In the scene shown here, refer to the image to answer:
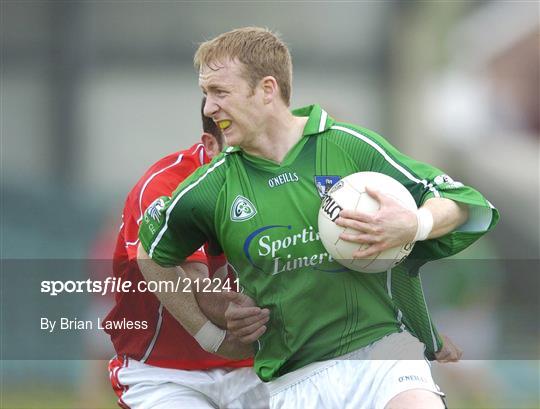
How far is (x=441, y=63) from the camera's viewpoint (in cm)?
769

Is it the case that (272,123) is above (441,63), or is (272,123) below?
above

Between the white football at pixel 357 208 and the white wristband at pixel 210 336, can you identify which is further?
the white wristband at pixel 210 336

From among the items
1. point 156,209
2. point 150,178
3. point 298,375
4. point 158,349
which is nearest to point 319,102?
point 150,178

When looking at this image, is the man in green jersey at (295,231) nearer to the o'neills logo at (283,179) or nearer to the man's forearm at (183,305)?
the o'neills logo at (283,179)

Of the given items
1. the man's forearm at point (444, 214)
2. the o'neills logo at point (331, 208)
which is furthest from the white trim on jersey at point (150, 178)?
the man's forearm at point (444, 214)

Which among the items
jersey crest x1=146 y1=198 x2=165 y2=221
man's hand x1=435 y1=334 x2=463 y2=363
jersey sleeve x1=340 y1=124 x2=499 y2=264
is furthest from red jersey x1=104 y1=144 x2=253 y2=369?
jersey sleeve x1=340 y1=124 x2=499 y2=264

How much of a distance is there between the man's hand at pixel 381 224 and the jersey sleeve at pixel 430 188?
0.24 meters

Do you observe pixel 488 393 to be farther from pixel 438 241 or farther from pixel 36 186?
pixel 36 186

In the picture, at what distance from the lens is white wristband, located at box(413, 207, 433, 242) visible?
10.4ft

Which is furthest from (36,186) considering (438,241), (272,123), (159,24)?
(438,241)

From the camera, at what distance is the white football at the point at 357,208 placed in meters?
3.17

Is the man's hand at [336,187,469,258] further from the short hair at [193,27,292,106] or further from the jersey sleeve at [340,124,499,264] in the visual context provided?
the short hair at [193,27,292,106]

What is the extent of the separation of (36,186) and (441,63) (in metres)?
3.35

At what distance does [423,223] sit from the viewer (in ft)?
10.4
